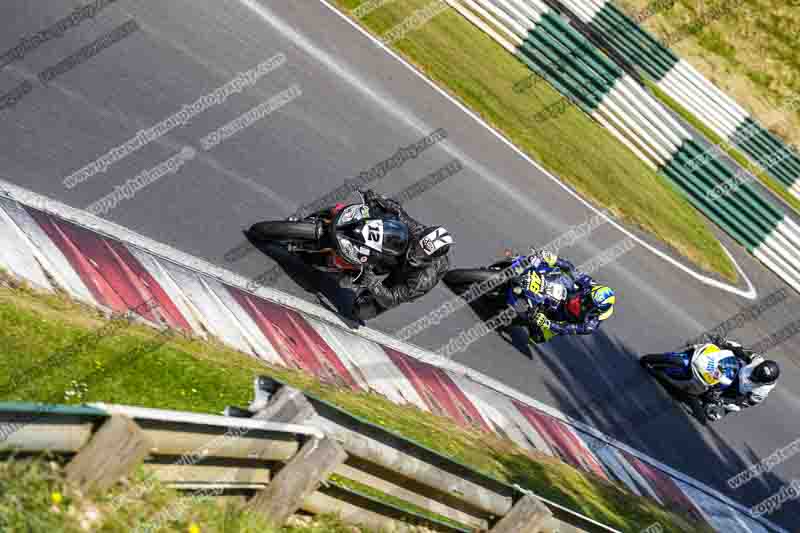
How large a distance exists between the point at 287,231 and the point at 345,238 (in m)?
0.76

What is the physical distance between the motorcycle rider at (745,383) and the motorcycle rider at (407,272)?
20.7ft

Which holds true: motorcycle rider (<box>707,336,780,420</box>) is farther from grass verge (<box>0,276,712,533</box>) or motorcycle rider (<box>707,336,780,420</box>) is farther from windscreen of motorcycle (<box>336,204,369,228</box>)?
windscreen of motorcycle (<box>336,204,369,228</box>)

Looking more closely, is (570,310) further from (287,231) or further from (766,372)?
(287,231)

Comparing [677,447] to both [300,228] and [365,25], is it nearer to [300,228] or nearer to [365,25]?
[300,228]

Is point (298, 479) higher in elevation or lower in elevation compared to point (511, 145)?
lower

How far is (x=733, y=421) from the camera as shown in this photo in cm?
1636

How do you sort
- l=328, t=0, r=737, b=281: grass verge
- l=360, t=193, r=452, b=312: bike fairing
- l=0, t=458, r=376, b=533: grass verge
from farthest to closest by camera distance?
1. l=328, t=0, r=737, b=281: grass verge
2. l=360, t=193, r=452, b=312: bike fairing
3. l=0, t=458, r=376, b=533: grass verge

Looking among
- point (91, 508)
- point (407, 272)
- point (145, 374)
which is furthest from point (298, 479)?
point (407, 272)

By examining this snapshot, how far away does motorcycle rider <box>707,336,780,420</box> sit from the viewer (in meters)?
14.4

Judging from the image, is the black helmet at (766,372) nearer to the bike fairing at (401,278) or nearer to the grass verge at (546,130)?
the grass verge at (546,130)

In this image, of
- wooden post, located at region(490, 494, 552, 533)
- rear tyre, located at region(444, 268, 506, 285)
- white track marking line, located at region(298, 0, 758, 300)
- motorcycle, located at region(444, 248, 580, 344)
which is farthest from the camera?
white track marking line, located at region(298, 0, 758, 300)

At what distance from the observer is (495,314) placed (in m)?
13.5

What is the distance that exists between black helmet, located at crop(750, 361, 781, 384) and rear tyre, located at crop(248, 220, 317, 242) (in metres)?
7.97

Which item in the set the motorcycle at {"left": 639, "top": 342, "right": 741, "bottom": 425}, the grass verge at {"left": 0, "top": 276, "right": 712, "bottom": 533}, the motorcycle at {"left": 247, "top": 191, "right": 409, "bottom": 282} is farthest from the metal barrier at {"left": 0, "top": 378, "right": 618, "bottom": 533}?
the motorcycle at {"left": 639, "top": 342, "right": 741, "bottom": 425}
